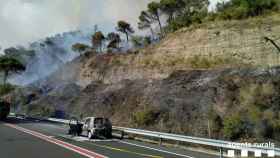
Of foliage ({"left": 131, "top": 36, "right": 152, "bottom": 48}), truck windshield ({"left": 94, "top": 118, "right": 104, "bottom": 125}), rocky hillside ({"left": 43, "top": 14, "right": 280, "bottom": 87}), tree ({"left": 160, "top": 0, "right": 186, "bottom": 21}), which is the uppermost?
tree ({"left": 160, "top": 0, "right": 186, "bottom": 21})

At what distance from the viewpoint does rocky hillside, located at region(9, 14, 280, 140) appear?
106ft

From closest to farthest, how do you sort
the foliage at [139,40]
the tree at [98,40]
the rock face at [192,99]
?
the rock face at [192,99]
the foliage at [139,40]
the tree at [98,40]

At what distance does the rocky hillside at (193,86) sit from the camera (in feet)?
106

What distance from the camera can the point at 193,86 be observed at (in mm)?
42156

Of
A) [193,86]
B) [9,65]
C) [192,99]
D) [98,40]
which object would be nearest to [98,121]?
[192,99]

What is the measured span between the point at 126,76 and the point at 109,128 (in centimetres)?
3472

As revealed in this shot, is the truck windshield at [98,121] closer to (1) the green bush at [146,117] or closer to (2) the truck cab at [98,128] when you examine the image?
(2) the truck cab at [98,128]

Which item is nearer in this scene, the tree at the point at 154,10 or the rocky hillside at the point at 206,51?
the rocky hillside at the point at 206,51

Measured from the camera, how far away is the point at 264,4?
214 ft

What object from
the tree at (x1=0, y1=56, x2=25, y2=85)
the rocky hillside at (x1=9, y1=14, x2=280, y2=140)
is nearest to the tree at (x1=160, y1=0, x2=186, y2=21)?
the rocky hillside at (x1=9, y1=14, x2=280, y2=140)

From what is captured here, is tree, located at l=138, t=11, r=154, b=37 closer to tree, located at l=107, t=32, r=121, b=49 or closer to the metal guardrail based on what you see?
tree, located at l=107, t=32, r=121, b=49

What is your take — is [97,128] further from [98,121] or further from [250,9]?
[250,9]

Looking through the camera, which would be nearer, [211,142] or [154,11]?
[211,142]

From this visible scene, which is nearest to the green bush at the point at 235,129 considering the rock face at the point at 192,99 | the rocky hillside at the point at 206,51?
the rock face at the point at 192,99
